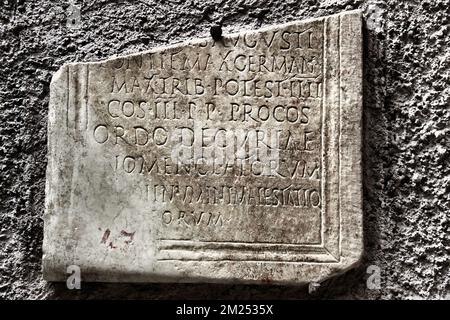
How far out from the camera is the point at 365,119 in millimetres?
1566

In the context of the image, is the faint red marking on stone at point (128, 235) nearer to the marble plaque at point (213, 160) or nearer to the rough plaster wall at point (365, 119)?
the marble plaque at point (213, 160)

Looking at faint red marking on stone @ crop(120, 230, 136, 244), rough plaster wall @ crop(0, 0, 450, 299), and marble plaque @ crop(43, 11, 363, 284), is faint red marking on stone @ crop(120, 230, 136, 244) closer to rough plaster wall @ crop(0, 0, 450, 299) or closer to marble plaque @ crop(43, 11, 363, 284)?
marble plaque @ crop(43, 11, 363, 284)

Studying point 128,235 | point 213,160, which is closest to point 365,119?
point 213,160

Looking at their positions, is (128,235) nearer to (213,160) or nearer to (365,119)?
(213,160)

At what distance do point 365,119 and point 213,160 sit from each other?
1.24 feet

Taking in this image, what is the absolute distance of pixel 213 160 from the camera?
153 centimetres

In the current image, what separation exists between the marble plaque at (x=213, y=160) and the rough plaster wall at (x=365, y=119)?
0.24 ft

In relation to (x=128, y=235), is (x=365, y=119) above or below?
above

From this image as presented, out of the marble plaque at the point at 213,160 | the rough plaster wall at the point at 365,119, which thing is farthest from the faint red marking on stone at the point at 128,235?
the rough plaster wall at the point at 365,119

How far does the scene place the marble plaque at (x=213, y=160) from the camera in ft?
4.95

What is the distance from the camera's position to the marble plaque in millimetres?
1509

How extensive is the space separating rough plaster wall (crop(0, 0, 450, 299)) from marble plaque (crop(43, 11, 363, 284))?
0.24 feet

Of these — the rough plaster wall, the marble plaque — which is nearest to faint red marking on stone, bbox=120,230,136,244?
the marble plaque

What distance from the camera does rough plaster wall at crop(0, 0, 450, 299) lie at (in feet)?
5.07
